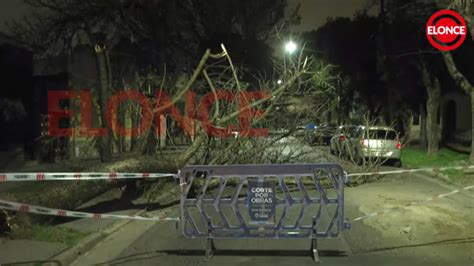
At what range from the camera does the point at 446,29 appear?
2047cm

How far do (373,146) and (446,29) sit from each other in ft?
17.4

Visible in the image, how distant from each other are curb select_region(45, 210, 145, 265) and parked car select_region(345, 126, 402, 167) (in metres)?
8.51

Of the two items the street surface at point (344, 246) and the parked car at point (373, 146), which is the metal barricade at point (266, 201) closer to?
the street surface at point (344, 246)

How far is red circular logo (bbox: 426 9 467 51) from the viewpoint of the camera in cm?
1995

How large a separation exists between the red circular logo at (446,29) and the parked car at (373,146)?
3531 mm

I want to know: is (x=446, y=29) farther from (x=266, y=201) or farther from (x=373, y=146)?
(x=266, y=201)

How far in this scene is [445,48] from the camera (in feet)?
65.4

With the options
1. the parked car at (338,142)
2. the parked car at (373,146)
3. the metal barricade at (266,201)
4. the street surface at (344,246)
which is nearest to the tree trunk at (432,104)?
the parked car at (373,146)

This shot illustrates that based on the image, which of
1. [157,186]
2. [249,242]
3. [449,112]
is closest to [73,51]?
[157,186]

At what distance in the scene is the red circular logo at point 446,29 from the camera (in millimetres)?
19948

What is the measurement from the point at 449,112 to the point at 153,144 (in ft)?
88.8

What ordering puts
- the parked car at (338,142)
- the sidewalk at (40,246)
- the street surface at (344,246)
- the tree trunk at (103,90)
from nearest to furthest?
1. the sidewalk at (40,246)
2. the street surface at (344,246)
3. the tree trunk at (103,90)
4. the parked car at (338,142)

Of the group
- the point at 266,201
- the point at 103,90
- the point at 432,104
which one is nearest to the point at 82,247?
the point at 266,201

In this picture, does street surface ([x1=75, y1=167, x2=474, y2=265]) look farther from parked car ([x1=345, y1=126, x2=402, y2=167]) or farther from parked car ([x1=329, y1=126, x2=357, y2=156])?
parked car ([x1=329, y1=126, x2=357, y2=156])
